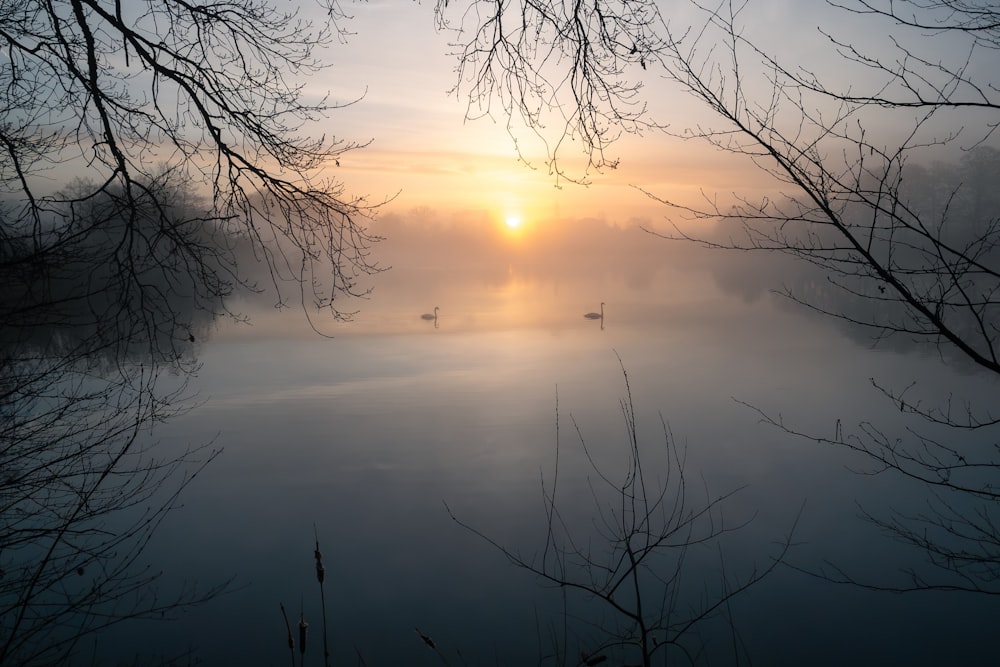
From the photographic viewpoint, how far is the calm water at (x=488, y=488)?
643 centimetres

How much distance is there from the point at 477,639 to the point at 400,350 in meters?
16.5

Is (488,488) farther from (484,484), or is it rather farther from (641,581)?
(641,581)

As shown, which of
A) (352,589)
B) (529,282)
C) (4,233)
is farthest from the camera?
(529,282)

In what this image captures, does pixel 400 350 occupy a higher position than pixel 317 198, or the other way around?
pixel 317 198

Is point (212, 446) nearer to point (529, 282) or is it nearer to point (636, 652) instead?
point (636, 652)

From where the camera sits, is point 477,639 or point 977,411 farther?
point 977,411

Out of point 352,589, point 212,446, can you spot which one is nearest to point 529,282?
point 212,446

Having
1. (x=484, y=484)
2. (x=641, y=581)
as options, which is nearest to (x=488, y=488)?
(x=484, y=484)

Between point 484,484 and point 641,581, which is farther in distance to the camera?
point 484,484

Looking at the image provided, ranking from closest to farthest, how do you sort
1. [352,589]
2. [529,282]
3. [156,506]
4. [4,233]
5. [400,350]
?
[4,233]
[352,589]
[156,506]
[400,350]
[529,282]

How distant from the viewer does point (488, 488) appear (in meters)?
9.82

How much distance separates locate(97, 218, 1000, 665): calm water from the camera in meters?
6.43

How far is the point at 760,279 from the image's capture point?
54.2 metres

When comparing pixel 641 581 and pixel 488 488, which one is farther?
pixel 488 488
